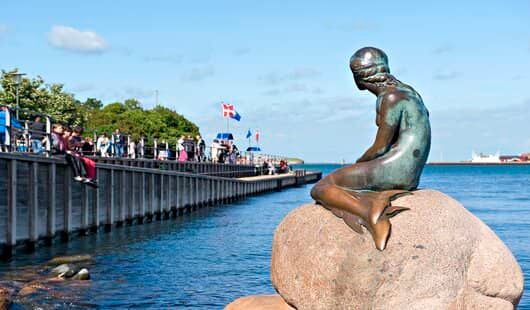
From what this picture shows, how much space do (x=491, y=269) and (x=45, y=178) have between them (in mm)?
17388

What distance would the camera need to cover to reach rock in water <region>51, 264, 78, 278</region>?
20.4 metres

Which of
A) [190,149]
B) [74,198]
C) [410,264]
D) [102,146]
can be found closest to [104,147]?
[102,146]

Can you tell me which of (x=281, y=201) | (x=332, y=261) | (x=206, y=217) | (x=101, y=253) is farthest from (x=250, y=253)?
(x=281, y=201)

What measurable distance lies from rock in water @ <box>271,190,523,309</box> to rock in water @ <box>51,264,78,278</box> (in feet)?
37.9

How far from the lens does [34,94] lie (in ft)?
199

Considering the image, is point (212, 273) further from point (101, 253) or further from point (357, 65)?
point (357, 65)

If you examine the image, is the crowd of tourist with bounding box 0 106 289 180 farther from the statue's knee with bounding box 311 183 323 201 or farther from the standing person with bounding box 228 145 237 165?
the statue's knee with bounding box 311 183 323 201

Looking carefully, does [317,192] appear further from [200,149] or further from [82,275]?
[200,149]

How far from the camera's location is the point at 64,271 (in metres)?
20.5

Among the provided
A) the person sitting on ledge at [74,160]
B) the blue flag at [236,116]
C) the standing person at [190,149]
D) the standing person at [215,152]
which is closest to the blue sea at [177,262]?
the person sitting on ledge at [74,160]

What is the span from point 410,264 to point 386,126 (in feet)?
5.65

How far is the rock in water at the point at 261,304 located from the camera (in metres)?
10.6

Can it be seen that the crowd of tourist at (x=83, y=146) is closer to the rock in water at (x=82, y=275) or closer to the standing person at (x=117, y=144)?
→ the standing person at (x=117, y=144)

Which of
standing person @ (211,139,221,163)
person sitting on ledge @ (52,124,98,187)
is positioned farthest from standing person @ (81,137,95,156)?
standing person @ (211,139,221,163)
